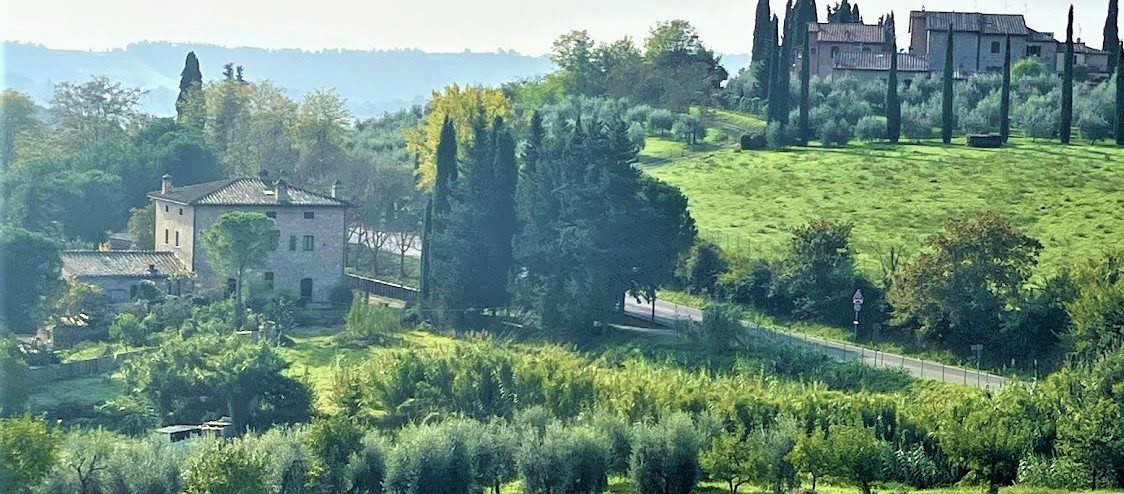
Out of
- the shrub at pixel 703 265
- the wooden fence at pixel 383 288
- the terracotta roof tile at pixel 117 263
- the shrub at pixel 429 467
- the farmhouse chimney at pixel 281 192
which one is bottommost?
the shrub at pixel 429 467

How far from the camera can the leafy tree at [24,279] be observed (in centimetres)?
6838

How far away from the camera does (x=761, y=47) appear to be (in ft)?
392

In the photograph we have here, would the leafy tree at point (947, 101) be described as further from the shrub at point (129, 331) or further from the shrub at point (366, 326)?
the shrub at point (129, 331)

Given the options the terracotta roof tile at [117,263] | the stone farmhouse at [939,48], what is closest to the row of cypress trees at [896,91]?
the stone farmhouse at [939,48]

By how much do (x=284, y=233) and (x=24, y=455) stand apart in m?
36.5

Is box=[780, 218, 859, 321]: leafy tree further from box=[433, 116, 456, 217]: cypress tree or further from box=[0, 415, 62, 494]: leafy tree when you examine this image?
box=[0, 415, 62, 494]: leafy tree

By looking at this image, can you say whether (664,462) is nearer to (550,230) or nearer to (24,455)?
(24,455)

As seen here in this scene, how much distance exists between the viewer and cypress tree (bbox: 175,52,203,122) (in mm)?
105938

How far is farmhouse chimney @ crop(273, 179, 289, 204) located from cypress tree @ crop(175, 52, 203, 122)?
86.1ft

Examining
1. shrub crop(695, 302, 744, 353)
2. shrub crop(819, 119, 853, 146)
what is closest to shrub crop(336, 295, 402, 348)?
shrub crop(695, 302, 744, 353)

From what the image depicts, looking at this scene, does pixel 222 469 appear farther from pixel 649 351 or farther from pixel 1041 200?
pixel 1041 200

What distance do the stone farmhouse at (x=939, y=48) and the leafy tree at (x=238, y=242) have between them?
172ft

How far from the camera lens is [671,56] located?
123562 mm

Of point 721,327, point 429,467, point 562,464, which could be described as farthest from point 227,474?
point 721,327
